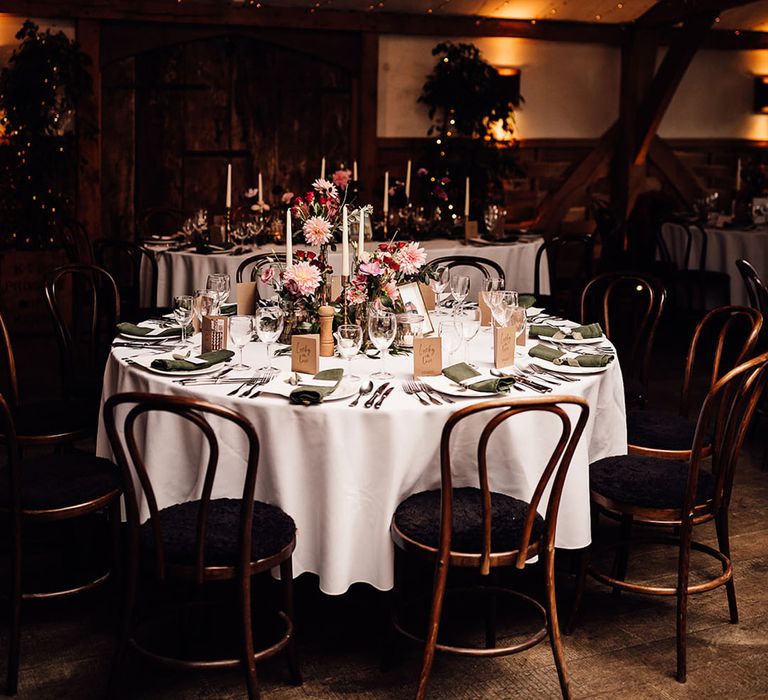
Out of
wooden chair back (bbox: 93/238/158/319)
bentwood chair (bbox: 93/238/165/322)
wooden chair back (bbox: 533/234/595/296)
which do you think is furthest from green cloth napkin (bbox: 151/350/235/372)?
wooden chair back (bbox: 533/234/595/296)

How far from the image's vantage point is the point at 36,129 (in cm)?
753

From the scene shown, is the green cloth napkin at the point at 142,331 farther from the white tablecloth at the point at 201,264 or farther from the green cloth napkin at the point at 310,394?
the white tablecloth at the point at 201,264

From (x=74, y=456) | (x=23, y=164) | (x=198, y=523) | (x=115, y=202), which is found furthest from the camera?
(x=115, y=202)

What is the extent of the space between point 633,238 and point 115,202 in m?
4.29

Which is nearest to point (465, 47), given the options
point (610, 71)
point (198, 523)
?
point (610, 71)

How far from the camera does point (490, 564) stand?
103 inches

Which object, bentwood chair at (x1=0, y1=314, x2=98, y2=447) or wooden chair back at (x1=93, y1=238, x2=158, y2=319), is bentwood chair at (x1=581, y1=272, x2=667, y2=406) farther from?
wooden chair back at (x1=93, y1=238, x2=158, y2=319)

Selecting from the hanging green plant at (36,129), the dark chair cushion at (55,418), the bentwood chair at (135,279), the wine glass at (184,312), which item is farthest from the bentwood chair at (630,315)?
the hanging green plant at (36,129)

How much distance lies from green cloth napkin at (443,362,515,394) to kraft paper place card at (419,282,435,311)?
764mm

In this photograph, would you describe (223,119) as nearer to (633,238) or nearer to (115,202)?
(115,202)

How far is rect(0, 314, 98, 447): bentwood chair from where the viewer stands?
348 centimetres

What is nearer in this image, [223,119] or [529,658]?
[529,658]

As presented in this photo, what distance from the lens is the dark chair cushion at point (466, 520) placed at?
2652 millimetres

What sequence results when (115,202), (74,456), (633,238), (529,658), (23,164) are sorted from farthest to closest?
(633,238) < (115,202) < (23,164) < (74,456) < (529,658)
